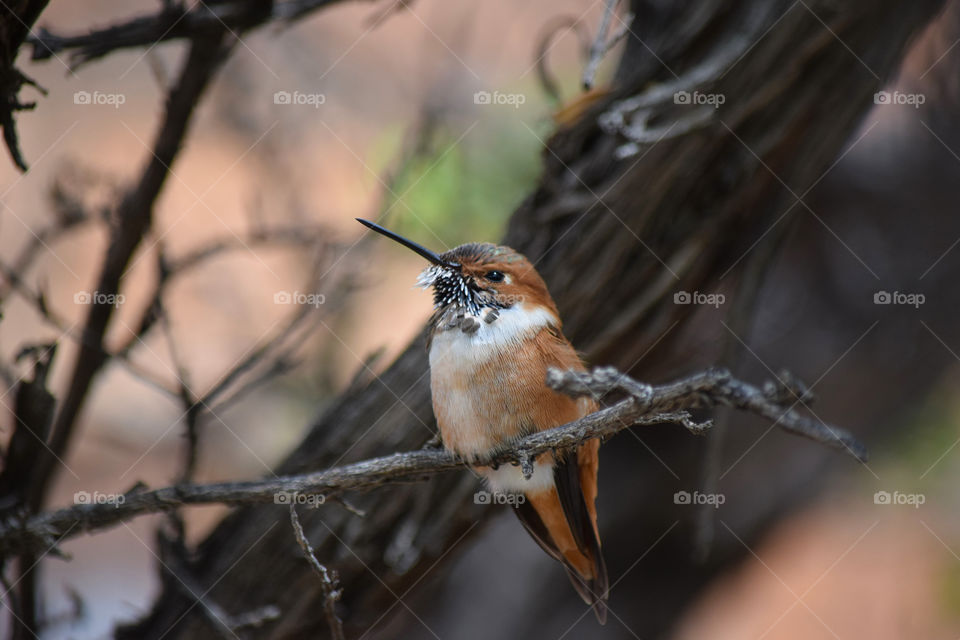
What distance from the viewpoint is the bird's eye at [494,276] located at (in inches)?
106

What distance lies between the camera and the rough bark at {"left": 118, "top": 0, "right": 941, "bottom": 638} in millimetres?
3152

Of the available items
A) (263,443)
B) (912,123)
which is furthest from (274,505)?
(912,123)

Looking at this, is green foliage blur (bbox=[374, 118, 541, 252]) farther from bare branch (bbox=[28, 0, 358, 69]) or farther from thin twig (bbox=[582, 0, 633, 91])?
thin twig (bbox=[582, 0, 633, 91])

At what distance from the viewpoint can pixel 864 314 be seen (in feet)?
15.1

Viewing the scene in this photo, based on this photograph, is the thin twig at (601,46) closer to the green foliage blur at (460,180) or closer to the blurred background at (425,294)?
the blurred background at (425,294)

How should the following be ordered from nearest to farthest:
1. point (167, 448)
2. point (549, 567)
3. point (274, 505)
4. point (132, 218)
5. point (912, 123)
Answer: point (132, 218)
point (274, 505)
point (549, 567)
point (912, 123)
point (167, 448)

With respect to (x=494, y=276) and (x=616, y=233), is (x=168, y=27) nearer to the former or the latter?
(x=494, y=276)

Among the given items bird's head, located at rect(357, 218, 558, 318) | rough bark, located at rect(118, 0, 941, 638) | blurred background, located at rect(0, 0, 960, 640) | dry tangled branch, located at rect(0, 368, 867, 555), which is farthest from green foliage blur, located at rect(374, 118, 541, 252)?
dry tangled branch, located at rect(0, 368, 867, 555)

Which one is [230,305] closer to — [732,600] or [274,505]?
[274,505]

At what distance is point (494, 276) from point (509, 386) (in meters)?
0.42

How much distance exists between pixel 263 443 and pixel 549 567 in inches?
117

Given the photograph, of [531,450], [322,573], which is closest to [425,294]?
[531,450]

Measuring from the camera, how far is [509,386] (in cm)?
247

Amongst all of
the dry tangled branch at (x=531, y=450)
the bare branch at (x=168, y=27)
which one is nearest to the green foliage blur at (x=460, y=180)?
the bare branch at (x=168, y=27)
